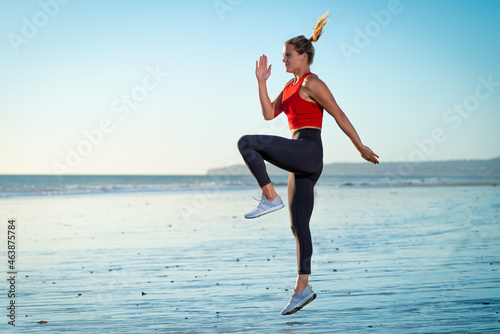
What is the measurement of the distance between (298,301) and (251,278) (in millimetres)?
2250

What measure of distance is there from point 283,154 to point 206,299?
2.16 metres

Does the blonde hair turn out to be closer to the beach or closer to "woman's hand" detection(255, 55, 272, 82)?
"woman's hand" detection(255, 55, 272, 82)

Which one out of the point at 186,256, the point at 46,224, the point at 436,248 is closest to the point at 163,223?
the point at 46,224

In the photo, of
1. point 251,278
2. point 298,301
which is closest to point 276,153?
point 298,301

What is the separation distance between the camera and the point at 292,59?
4.69 metres

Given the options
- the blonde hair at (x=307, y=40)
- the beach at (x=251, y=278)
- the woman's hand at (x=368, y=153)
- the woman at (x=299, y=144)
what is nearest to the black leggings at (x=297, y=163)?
the woman at (x=299, y=144)

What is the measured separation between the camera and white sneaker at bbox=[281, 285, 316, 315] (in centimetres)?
463

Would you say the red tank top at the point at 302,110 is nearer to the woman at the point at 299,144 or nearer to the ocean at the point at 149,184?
the woman at the point at 299,144

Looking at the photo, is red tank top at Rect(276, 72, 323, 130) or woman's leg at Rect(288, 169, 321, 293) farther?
woman's leg at Rect(288, 169, 321, 293)

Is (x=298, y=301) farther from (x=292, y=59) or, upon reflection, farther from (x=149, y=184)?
(x=149, y=184)

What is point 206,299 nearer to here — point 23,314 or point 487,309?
point 23,314

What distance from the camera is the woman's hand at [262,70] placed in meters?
4.89

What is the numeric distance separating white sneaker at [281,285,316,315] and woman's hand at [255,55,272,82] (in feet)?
5.98

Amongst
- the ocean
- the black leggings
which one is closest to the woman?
the black leggings
